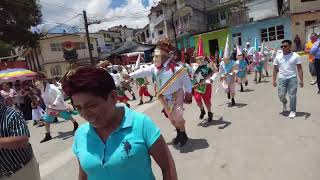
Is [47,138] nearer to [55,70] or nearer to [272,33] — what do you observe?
[272,33]

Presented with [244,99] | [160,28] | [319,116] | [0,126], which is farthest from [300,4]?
[0,126]

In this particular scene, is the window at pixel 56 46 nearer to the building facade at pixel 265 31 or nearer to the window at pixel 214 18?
the window at pixel 214 18

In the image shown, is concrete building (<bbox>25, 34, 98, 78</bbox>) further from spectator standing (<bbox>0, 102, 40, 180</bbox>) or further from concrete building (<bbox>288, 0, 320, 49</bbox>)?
spectator standing (<bbox>0, 102, 40, 180</bbox>)

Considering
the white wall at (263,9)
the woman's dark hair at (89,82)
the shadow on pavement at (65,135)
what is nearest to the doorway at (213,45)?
the white wall at (263,9)

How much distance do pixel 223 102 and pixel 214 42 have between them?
104ft

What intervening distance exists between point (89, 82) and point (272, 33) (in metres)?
38.1

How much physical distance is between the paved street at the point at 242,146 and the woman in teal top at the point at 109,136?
3.24m

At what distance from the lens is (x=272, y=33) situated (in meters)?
38.1

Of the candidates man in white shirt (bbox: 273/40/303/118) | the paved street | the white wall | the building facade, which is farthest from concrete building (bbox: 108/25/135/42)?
man in white shirt (bbox: 273/40/303/118)

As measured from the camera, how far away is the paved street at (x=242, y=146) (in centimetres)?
545

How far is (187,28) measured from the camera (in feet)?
159

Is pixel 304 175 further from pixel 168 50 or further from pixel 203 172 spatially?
pixel 168 50

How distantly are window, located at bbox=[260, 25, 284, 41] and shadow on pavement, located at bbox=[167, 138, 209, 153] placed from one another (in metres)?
32.2

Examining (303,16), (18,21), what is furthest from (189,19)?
(18,21)
